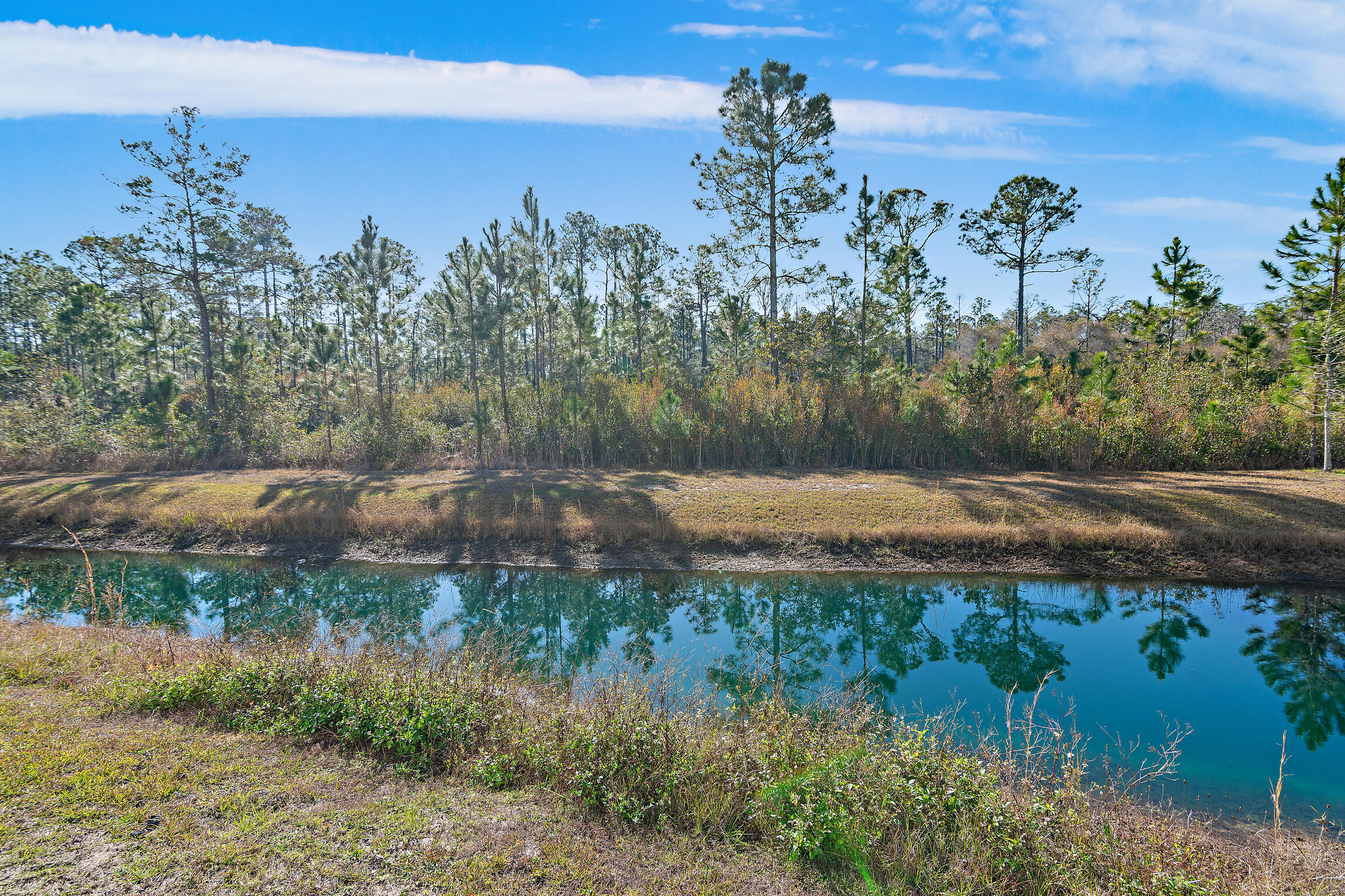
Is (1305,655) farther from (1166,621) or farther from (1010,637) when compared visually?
(1010,637)

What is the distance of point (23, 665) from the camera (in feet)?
19.9

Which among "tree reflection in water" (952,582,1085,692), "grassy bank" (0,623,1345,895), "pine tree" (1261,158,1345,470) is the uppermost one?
"pine tree" (1261,158,1345,470)

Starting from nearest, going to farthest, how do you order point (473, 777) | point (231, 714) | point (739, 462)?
point (473, 777)
point (231, 714)
point (739, 462)

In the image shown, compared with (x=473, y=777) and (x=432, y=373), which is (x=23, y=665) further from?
(x=432, y=373)

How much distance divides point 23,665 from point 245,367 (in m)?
23.5

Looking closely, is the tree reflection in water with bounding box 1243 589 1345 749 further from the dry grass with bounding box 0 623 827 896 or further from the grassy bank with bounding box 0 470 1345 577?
the dry grass with bounding box 0 623 827 896

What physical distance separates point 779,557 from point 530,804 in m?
8.96

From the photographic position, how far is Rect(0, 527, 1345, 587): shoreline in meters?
11.0

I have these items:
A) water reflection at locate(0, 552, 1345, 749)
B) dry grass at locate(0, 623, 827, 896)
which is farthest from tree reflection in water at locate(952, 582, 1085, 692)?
dry grass at locate(0, 623, 827, 896)

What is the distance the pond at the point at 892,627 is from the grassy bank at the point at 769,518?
2.11ft

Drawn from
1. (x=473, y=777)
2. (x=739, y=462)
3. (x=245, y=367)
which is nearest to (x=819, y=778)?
(x=473, y=777)

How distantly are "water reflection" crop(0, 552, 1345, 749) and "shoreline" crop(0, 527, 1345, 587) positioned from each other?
1.04ft

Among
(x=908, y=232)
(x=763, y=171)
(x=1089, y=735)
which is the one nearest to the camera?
(x=1089, y=735)

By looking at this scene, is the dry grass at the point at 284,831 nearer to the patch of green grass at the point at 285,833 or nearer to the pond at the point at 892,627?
the patch of green grass at the point at 285,833
